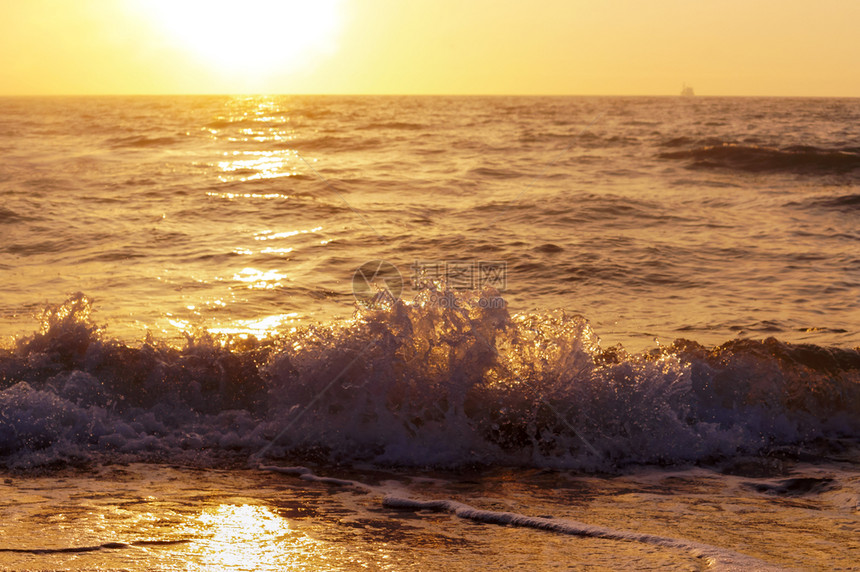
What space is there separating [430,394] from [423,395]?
0.17ft

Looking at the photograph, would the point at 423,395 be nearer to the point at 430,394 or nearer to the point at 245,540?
the point at 430,394

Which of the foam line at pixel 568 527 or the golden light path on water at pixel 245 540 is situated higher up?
the golden light path on water at pixel 245 540

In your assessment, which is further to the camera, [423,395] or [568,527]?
[423,395]

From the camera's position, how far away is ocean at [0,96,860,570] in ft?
11.1

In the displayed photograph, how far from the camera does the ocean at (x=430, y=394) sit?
11.1 ft

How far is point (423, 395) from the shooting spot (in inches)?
210

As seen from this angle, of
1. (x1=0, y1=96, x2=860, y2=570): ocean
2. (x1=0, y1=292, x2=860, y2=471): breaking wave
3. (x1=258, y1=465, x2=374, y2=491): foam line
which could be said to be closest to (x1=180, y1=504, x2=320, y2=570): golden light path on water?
(x1=0, y1=96, x2=860, y2=570): ocean

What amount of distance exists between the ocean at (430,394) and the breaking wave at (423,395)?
0.02m

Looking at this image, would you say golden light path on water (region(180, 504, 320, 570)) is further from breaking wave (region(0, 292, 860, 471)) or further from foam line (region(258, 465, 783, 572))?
breaking wave (region(0, 292, 860, 471))

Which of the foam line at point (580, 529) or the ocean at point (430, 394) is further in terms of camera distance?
the ocean at point (430, 394)

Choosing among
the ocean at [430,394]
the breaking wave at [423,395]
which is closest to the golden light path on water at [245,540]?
the ocean at [430,394]

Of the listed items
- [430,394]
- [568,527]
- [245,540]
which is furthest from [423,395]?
[245,540]

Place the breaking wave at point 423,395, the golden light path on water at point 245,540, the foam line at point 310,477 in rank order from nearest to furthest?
1. the golden light path on water at point 245,540
2. the foam line at point 310,477
3. the breaking wave at point 423,395

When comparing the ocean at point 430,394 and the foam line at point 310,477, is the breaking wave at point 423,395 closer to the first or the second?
the ocean at point 430,394
